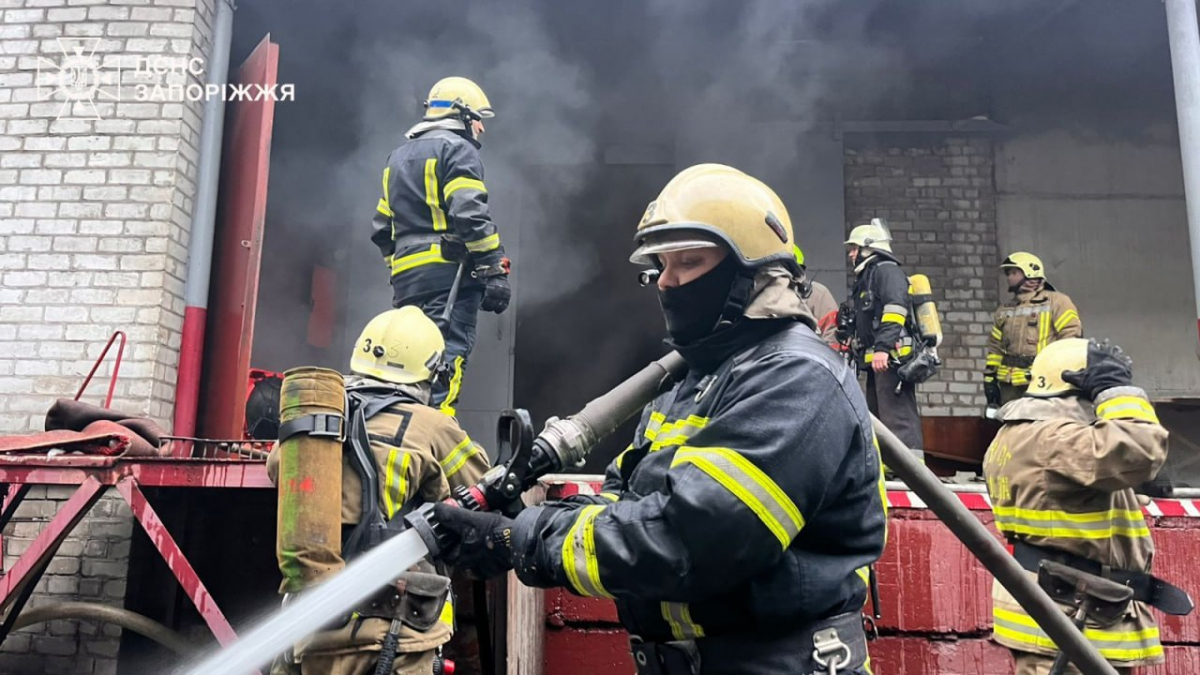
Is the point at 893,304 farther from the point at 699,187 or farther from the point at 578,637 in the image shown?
the point at 699,187

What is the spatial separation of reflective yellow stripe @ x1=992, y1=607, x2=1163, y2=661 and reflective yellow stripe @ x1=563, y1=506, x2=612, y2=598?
231cm

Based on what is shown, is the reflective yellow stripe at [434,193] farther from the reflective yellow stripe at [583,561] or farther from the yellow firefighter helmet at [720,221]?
the reflective yellow stripe at [583,561]

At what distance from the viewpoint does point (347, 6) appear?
720 centimetres

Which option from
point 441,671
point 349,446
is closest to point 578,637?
point 441,671

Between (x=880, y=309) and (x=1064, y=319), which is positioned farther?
(x=1064, y=319)

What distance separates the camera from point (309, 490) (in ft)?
8.41

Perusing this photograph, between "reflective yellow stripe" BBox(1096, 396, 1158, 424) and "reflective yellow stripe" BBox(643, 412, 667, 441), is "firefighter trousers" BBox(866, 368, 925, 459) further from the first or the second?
"reflective yellow stripe" BBox(643, 412, 667, 441)

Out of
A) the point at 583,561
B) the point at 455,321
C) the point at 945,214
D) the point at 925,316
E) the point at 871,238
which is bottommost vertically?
the point at 583,561

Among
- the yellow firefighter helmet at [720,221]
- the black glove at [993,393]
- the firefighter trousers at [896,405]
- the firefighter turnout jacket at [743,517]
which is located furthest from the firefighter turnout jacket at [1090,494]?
the black glove at [993,393]

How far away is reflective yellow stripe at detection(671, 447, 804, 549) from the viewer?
1.49 m

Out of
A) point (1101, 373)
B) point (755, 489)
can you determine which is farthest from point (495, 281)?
point (755, 489)

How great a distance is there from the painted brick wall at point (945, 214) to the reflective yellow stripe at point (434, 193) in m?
5.20

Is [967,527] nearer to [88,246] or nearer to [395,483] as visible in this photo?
[395,483]

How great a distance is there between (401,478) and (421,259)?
6.64ft
